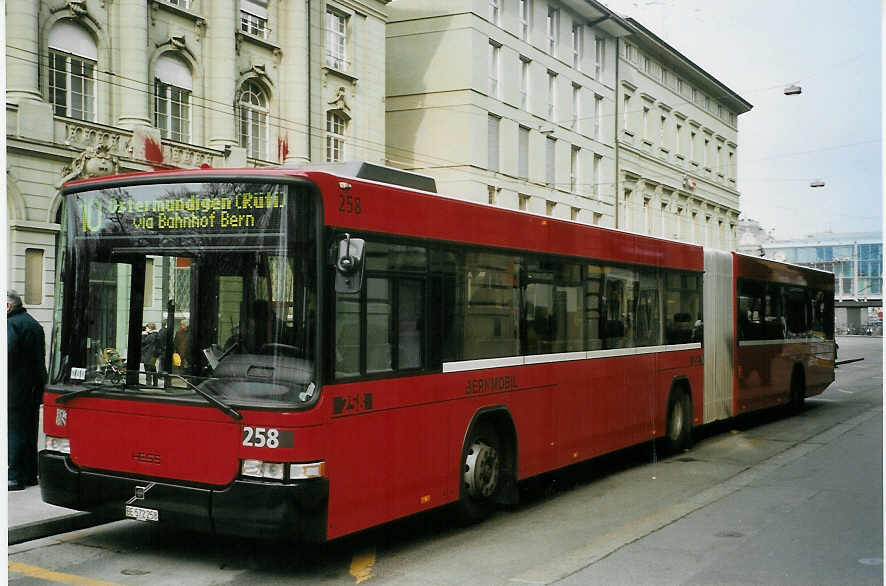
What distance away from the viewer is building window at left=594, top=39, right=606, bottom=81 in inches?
1809

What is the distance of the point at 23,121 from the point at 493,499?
15.8m

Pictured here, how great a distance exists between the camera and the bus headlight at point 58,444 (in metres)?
7.49

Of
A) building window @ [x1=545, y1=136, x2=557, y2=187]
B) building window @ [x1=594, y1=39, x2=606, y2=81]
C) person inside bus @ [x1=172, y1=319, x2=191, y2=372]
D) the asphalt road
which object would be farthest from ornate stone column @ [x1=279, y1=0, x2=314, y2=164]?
person inside bus @ [x1=172, y1=319, x2=191, y2=372]

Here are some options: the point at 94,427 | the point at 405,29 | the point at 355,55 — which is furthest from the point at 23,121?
the point at 405,29

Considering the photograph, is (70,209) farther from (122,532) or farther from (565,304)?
(565,304)

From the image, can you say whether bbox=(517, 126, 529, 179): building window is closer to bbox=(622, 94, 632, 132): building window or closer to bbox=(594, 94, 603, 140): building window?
bbox=(594, 94, 603, 140): building window

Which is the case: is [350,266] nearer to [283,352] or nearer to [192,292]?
[283,352]

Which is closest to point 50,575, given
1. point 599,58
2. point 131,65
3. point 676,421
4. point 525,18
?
point 676,421

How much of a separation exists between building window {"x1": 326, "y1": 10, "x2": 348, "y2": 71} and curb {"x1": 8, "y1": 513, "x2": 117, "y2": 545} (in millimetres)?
23978

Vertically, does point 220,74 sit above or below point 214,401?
above

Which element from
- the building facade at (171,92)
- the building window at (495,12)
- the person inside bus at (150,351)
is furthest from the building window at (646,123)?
the person inside bus at (150,351)

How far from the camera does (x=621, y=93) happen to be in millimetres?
47719

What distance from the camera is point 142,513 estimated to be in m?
7.04

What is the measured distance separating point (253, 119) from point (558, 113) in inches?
737
